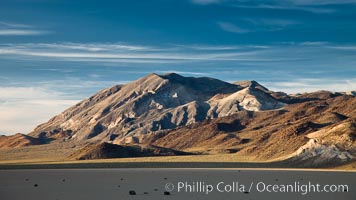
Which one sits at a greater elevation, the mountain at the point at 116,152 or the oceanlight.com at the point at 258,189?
the oceanlight.com at the point at 258,189

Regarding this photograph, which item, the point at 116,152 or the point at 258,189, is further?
the point at 116,152

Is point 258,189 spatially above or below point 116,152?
above

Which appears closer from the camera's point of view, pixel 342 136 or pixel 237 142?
pixel 342 136

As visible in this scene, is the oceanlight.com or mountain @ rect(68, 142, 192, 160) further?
mountain @ rect(68, 142, 192, 160)

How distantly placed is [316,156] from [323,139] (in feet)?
23.4

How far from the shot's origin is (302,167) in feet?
332

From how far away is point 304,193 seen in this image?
127ft

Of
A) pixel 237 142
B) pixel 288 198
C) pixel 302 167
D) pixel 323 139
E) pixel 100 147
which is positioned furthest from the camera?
pixel 237 142

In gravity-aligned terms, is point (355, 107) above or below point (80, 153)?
above

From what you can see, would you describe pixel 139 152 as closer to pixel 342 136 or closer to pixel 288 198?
pixel 342 136

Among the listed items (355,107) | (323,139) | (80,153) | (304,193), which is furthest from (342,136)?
(355,107)

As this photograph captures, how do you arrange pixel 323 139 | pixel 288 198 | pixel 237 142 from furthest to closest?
pixel 237 142 < pixel 323 139 < pixel 288 198

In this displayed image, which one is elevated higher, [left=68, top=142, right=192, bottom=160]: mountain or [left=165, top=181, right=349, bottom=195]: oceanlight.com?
[left=165, top=181, right=349, bottom=195]: oceanlight.com

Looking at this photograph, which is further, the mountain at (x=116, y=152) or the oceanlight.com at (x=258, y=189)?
the mountain at (x=116, y=152)
